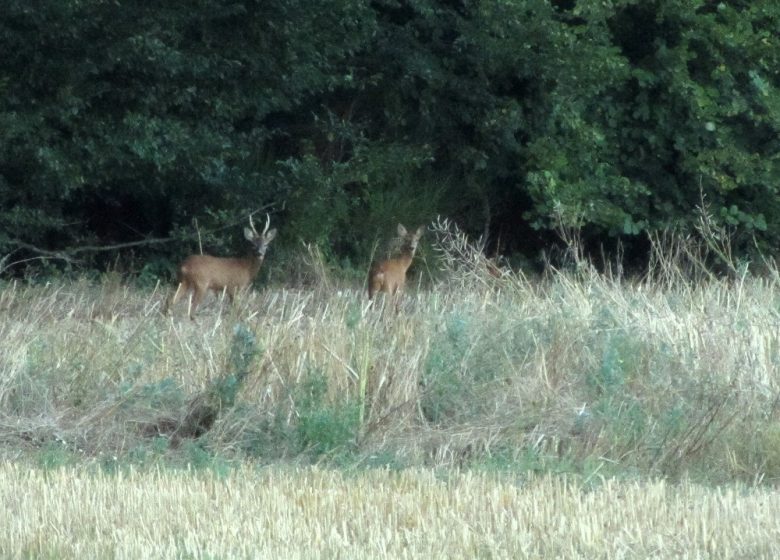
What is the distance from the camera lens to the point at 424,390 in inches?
381

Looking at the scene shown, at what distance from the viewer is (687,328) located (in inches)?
413

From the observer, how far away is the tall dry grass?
8812 millimetres

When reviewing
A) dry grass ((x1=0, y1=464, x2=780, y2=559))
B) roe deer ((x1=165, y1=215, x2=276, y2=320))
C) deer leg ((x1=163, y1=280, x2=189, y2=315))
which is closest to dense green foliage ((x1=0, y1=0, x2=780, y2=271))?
roe deer ((x1=165, y1=215, x2=276, y2=320))

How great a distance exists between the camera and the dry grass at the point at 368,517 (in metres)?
6.07

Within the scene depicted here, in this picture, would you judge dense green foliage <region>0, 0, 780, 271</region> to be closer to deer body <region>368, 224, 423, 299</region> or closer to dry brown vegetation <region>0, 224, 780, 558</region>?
deer body <region>368, 224, 423, 299</region>

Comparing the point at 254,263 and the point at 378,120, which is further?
the point at 378,120

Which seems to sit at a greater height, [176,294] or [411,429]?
[411,429]

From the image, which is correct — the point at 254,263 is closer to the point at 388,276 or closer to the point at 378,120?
the point at 388,276

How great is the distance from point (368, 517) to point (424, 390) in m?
2.96

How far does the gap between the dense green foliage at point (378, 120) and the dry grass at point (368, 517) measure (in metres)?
9.89

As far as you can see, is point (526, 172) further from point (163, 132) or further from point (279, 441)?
point (279, 441)

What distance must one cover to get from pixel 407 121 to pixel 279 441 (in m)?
12.8

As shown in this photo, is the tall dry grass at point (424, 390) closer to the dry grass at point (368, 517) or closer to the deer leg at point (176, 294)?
the dry grass at point (368, 517)

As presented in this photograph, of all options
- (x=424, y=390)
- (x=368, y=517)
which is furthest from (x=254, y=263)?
(x=368, y=517)
